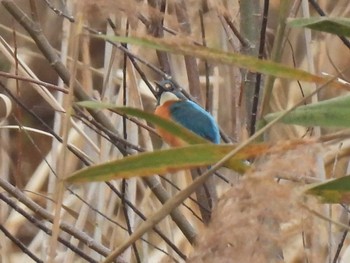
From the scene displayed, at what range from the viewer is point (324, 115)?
2.06 feet

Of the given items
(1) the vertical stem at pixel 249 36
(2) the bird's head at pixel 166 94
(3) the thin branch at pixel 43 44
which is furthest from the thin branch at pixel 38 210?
(2) the bird's head at pixel 166 94

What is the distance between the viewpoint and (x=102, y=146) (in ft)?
4.11

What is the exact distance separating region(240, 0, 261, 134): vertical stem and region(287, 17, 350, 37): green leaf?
0.46 m

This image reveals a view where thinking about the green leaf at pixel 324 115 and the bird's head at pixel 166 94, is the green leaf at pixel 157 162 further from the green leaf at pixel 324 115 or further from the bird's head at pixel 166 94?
the bird's head at pixel 166 94

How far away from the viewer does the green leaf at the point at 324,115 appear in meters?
0.61

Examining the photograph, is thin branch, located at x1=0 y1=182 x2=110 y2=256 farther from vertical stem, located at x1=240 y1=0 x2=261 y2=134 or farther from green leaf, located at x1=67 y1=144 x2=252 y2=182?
green leaf, located at x1=67 y1=144 x2=252 y2=182

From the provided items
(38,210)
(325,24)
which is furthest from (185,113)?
(325,24)

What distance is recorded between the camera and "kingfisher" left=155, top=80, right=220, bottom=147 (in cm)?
137

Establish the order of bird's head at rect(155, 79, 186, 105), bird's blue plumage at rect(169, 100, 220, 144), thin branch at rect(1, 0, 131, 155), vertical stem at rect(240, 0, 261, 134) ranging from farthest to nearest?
bird's head at rect(155, 79, 186, 105) → bird's blue plumage at rect(169, 100, 220, 144) → vertical stem at rect(240, 0, 261, 134) → thin branch at rect(1, 0, 131, 155)

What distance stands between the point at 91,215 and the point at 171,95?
326 mm

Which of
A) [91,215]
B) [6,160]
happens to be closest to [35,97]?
Answer: [6,160]

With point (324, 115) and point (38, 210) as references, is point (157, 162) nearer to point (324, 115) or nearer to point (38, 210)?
point (324, 115)

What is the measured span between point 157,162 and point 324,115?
0.15 meters

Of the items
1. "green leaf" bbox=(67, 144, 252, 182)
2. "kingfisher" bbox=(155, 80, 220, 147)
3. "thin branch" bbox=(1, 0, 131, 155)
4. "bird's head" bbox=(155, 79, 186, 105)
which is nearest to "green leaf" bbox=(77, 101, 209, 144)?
"green leaf" bbox=(67, 144, 252, 182)
